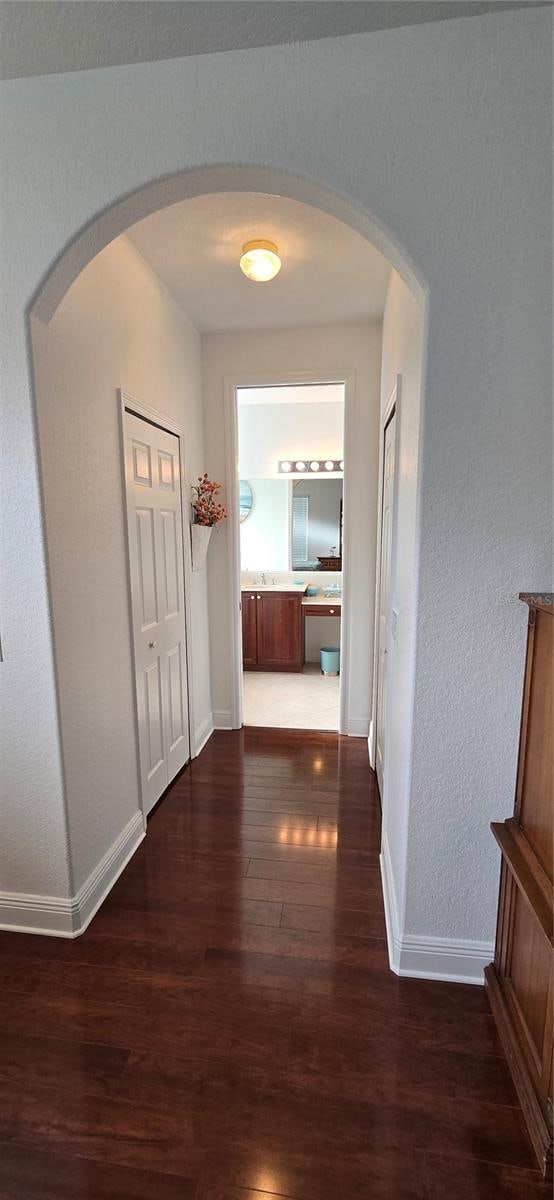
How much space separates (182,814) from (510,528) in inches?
81.1

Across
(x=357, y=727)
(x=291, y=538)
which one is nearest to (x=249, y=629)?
(x=291, y=538)

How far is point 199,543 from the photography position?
3121 mm

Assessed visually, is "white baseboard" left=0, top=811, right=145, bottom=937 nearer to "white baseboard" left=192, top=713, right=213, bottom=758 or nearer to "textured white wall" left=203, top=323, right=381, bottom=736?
"white baseboard" left=192, top=713, right=213, bottom=758

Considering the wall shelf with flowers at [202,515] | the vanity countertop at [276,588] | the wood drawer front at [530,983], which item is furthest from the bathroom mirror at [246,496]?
the wood drawer front at [530,983]

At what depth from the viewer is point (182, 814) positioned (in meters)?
2.55

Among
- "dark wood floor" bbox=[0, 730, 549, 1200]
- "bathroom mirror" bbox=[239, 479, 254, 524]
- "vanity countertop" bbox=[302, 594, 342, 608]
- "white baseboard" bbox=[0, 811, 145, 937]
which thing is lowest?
"dark wood floor" bbox=[0, 730, 549, 1200]

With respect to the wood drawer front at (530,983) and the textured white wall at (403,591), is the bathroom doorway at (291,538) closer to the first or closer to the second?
the textured white wall at (403,591)

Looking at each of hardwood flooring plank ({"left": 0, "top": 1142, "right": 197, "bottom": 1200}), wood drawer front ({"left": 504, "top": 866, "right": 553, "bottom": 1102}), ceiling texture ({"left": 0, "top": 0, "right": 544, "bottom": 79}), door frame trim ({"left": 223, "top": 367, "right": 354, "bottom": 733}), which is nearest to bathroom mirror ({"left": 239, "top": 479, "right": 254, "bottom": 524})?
door frame trim ({"left": 223, "top": 367, "right": 354, "bottom": 733})

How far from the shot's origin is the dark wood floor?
1.12 m

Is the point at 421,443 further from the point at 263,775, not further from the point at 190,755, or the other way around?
the point at 190,755

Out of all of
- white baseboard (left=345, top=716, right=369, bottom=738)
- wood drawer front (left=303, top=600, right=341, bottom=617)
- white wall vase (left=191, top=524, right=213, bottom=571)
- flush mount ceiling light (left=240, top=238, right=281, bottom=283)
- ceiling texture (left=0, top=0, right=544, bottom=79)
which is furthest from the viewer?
wood drawer front (left=303, top=600, right=341, bottom=617)

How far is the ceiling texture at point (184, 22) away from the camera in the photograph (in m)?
1.19

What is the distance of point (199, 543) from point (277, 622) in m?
1.80

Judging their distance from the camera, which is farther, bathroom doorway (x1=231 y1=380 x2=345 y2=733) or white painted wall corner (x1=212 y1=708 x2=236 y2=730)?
bathroom doorway (x1=231 y1=380 x2=345 y2=733)
